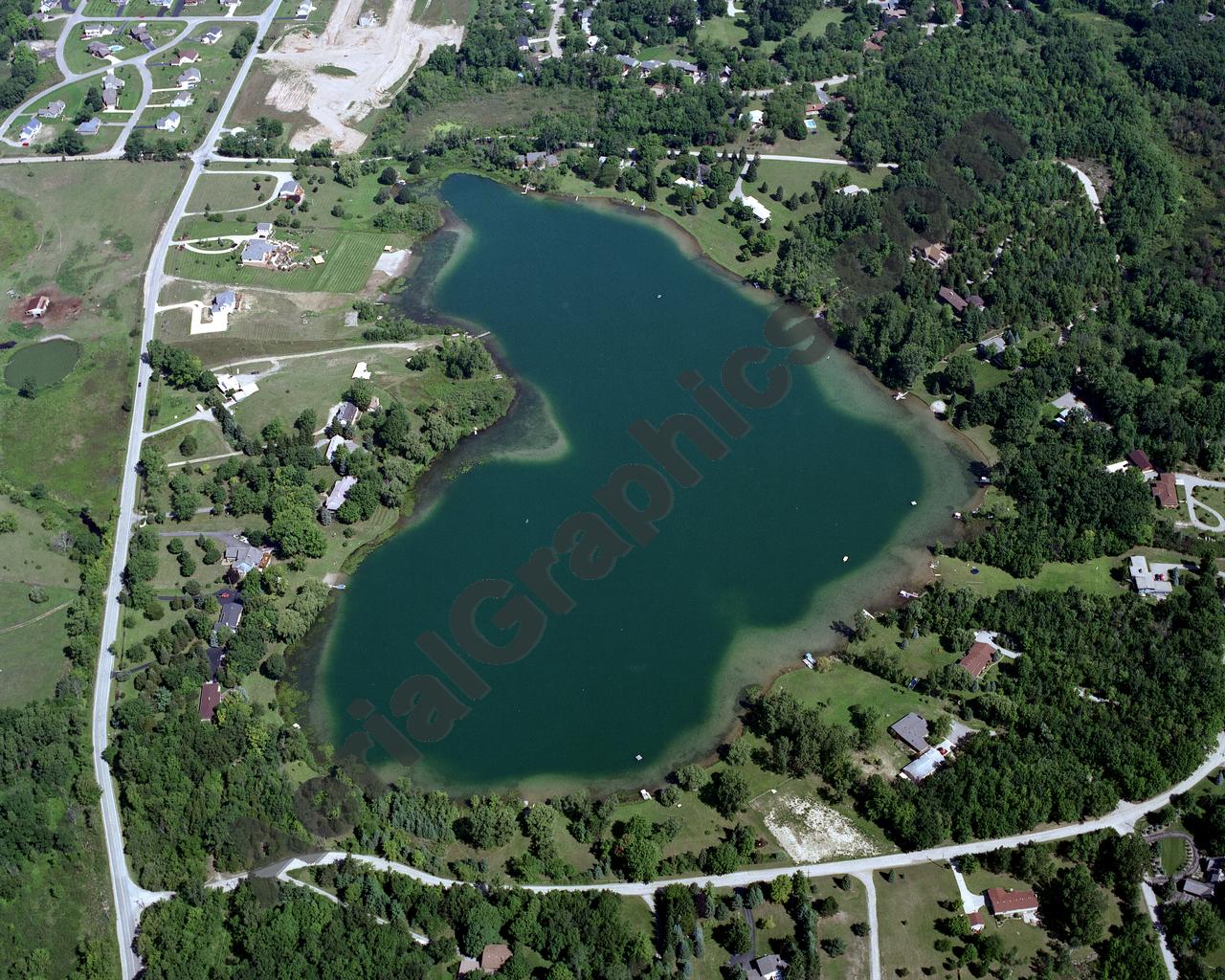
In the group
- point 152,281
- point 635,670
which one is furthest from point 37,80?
point 635,670

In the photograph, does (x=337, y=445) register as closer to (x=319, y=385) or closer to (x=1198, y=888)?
(x=319, y=385)

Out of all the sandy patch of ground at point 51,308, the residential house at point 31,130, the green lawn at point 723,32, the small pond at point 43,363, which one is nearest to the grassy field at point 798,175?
the green lawn at point 723,32

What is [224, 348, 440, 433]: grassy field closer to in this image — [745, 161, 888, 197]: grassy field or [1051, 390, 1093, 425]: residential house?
[745, 161, 888, 197]: grassy field

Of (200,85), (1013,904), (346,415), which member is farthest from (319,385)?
(1013,904)

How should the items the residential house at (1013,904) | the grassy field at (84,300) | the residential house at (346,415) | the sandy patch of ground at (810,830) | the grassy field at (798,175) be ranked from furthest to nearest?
the grassy field at (798,175) < the residential house at (346,415) < the grassy field at (84,300) < the sandy patch of ground at (810,830) < the residential house at (1013,904)

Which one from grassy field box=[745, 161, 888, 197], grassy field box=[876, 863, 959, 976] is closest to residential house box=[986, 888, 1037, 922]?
grassy field box=[876, 863, 959, 976]

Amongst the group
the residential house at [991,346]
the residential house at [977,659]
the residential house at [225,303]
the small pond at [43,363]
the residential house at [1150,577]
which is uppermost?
the residential house at [991,346]

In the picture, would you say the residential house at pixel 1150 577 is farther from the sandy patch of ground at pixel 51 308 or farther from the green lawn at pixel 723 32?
the sandy patch of ground at pixel 51 308
